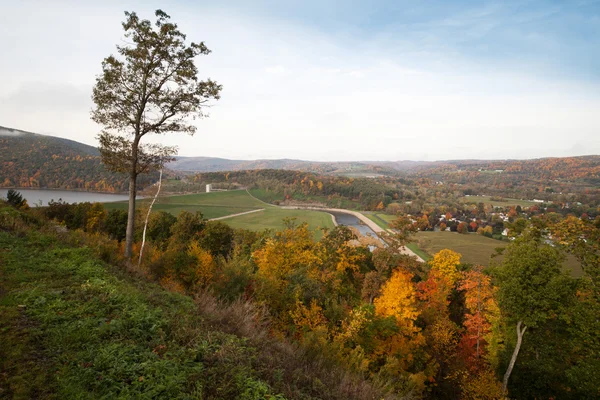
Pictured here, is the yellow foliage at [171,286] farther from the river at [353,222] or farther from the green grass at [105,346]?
the river at [353,222]

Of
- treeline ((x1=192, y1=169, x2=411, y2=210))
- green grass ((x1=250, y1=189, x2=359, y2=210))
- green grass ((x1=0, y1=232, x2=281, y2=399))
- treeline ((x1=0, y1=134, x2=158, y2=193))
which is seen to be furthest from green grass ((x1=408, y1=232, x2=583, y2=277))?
treeline ((x1=0, y1=134, x2=158, y2=193))

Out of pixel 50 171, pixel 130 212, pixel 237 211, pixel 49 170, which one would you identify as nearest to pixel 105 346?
pixel 130 212

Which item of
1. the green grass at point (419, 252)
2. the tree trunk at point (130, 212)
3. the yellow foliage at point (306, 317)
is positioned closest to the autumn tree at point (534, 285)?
the yellow foliage at point (306, 317)

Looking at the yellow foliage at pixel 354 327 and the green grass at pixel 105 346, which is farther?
the yellow foliage at pixel 354 327

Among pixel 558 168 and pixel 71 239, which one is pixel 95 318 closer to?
pixel 71 239

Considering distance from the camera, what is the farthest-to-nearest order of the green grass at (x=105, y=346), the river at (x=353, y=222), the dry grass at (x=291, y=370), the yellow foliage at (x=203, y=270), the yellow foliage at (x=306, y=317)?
the river at (x=353, y=222)
the yellow foliage at (x=203, y=270)
the yellow foliage at (x=306, y=317)
the dry grass at (x=291, y=370)
the green grass at (x=105, y=346)

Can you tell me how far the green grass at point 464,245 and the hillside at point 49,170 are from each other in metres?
71.7

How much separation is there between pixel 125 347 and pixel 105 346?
12.2 inches

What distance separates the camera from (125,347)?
14.3ft

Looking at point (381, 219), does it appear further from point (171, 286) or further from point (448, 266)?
point (171, 286)

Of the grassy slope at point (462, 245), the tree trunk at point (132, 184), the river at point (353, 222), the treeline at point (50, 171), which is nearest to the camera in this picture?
the tree trunk at point (132, 184)

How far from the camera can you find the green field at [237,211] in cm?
6719

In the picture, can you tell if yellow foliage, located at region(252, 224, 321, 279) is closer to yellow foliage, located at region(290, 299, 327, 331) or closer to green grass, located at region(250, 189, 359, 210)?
yellow foliage, located at region(290, 299, 327, 331)

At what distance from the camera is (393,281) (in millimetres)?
19359
